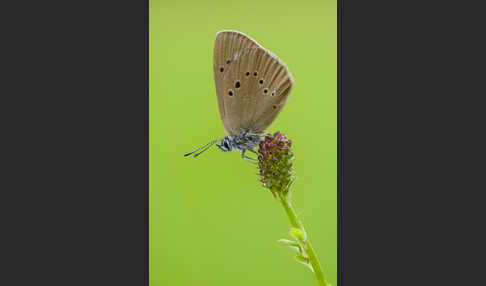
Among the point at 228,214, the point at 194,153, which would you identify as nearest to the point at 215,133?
the point at 194,153

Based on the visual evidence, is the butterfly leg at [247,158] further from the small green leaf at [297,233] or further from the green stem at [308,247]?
the small green leaf at [297,233]

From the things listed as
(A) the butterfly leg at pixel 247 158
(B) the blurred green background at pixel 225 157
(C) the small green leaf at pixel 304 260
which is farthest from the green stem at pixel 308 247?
(B) the blurred green background at pixel 225 157

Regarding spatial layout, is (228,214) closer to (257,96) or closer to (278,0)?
(257,96)

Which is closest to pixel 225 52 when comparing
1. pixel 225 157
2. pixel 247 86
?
pixel 247 86

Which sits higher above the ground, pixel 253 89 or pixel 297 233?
pixel 253 89

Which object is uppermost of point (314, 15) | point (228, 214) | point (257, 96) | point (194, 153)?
point (314, 15)

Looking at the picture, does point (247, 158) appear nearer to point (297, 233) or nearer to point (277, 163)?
point (277, 163)
